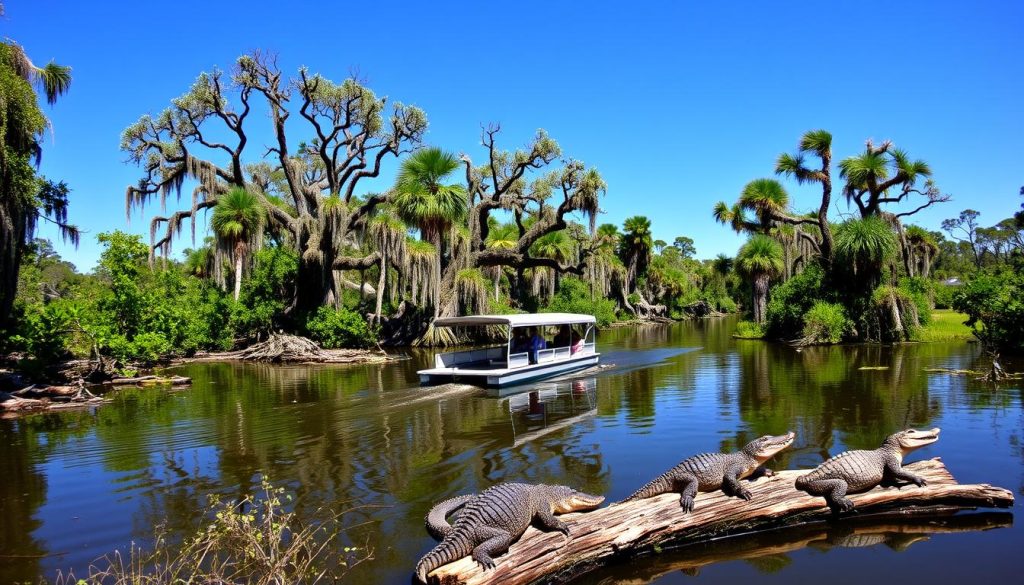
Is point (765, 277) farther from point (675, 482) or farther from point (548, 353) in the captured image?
point (675, 482)

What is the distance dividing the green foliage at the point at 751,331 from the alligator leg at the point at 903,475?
1152 inches

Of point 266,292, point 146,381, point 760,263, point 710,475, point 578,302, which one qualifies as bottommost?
point 710,475

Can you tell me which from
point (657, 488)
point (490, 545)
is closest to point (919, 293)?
point (657, 488)

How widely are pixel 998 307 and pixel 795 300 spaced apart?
11.2 m

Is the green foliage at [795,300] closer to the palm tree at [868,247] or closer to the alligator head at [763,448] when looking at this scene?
the palm tree at [868,247]

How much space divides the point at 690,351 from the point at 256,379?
64.3ft

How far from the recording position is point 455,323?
2123 centimetres

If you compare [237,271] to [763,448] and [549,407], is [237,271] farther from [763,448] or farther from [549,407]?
[763,448]

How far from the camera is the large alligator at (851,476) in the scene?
7230 mm

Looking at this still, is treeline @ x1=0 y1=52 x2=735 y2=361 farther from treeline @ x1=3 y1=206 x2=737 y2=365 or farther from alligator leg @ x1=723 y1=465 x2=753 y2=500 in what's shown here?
alligator leg @ x1=723 y1=465 x2=753 y2=500

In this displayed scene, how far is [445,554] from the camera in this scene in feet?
18.2

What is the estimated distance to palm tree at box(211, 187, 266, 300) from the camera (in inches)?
1169

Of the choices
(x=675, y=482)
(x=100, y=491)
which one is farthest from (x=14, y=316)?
(x=675, y=482)

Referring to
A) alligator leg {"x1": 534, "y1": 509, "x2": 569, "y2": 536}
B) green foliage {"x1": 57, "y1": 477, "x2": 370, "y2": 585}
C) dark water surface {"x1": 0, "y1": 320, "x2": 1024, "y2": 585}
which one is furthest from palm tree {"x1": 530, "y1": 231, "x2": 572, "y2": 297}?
alligator leg {"x1": 534, "y1": 509, "x2": 569, "y2": 536}
